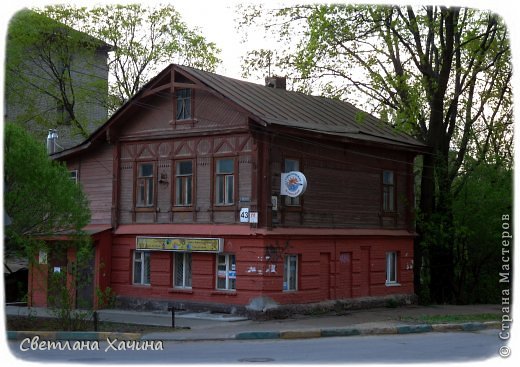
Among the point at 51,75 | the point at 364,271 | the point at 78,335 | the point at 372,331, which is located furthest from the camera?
the point at 51,75

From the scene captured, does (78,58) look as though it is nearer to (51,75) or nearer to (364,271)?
(51,75)

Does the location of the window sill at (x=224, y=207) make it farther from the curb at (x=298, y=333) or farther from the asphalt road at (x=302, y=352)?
the asphalt road at (x=302, y=352)

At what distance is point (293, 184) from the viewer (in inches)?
967

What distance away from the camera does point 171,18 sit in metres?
40.2

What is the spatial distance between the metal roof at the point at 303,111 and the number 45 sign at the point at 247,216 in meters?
2.99

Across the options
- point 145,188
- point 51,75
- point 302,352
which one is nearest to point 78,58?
point 51,75

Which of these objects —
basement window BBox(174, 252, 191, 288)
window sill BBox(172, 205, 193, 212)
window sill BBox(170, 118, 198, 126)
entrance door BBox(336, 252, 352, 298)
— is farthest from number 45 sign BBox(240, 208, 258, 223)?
entrance door BBox(336, 252, 352, 298)

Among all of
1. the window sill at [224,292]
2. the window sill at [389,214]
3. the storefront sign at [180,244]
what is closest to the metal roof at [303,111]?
the window sill at [389,214]

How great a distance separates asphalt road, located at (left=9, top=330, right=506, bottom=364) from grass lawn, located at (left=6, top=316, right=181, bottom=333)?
204cm

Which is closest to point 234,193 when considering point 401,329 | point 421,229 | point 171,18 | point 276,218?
point 276,218

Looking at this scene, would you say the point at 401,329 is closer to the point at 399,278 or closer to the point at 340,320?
the point at 340,320

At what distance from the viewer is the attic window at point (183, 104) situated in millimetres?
27000

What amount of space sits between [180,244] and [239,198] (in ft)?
9.47

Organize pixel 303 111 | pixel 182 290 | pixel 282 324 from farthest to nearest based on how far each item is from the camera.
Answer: pixel 303 111 → pixel 182 290 → pixel 282 324
